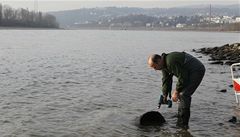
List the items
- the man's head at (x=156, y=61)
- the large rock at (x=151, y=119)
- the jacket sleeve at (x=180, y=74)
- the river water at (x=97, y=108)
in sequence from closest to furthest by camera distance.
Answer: the man's head at (x=156, y=61)
the jacket sleeve at (x=180, y=74)
the river water at (x=97, y=108)
the large rock at (x=151, y=119)

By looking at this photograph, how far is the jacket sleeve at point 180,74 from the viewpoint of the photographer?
9492 millimetres

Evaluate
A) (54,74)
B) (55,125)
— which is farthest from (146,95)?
(54,74)

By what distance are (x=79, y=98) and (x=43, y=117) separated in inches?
144

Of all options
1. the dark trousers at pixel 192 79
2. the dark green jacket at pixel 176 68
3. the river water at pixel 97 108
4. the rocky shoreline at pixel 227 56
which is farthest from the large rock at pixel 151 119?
the rocky shoreline at pixel 227 56

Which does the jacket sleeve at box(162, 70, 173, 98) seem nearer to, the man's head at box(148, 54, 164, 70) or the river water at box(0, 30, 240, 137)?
the man's head at box(148, 54, 164, 70)

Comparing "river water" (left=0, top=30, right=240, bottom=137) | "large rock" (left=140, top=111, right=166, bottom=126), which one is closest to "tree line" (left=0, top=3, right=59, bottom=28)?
"river water" (left=0, top=30, right=240, bottom=137)

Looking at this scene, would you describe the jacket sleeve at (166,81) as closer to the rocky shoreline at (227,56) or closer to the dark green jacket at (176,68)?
the dark green jacket at (176,68)

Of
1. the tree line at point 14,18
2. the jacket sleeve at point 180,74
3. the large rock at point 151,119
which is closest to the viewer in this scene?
the jacket sleeve at point 180,74

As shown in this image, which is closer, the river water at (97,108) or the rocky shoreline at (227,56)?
the river water at (97,108)

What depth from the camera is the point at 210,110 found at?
46.3ft

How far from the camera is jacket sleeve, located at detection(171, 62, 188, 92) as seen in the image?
949 cm

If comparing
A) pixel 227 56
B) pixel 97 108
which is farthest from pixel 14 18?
pixel 97 108

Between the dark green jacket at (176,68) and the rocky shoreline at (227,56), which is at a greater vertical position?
the dark green jacket at (176,68)

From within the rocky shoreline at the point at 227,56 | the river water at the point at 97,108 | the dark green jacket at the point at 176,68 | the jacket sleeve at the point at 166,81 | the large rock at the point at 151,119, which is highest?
the dark green jacket at the point at 176,68
